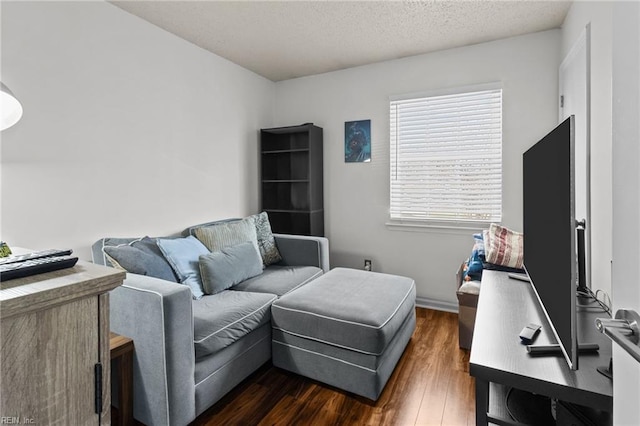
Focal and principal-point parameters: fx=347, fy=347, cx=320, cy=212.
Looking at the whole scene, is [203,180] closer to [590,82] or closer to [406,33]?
[406,33]

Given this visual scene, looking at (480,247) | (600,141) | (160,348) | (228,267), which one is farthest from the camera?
(480,247)

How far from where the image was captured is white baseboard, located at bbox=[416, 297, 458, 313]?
3.35 meters

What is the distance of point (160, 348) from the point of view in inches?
63.6

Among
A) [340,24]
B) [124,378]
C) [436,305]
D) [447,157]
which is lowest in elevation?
[436,305]

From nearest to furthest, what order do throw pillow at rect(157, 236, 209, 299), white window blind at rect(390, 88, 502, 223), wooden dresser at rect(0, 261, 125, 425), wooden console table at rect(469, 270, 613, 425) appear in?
wooden dresser at rect(0, 261, 125, 425) → wooden console table at rect(469, 270, 613, 425) → throw pillow at rect(157, 236, 209, 299) → white window blind at rect(390, 88, 502, 223)

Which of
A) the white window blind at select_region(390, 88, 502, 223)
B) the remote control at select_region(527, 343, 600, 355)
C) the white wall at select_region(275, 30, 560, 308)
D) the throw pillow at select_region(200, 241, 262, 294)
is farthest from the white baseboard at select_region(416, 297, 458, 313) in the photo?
the remote control at select_region(527, 343, 600, 355)

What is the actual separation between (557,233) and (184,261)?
7.08 ft

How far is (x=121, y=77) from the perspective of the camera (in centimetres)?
249

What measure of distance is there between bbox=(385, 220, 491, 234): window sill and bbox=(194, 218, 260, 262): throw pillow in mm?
1416

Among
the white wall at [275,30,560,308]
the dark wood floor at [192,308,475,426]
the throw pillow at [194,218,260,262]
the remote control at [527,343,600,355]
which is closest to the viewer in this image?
the remote control at [527,343,600,355]

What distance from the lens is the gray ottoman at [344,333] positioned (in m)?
1.92

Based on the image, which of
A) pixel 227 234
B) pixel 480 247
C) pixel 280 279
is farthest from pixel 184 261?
pixel 480 247

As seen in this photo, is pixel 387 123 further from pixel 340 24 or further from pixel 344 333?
pixel 344 333

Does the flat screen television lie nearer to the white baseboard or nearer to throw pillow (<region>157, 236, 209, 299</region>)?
the white baseboard
